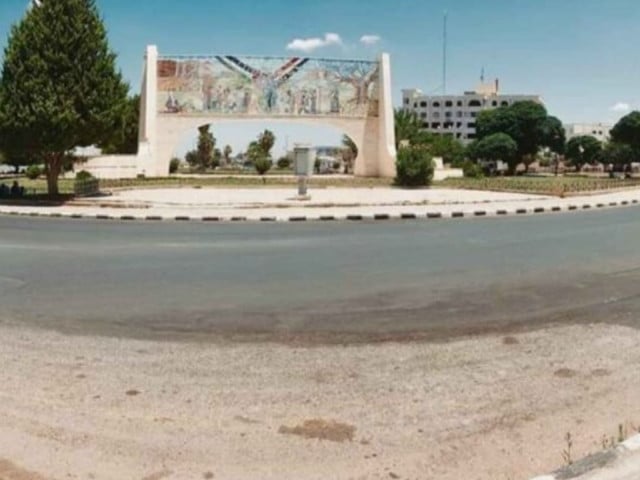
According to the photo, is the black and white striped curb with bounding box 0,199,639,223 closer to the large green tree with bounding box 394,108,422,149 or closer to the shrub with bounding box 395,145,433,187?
the shrub with bounding box 395,145,433,187

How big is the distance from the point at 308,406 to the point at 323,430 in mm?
401

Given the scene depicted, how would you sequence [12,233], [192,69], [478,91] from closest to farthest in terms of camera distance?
→ 1. [12,233]
2. [192,69]
3. [478,91]

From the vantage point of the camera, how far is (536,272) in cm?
1000

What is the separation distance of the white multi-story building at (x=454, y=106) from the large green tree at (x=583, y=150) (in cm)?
4326

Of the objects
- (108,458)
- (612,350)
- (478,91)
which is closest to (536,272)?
(612,350)

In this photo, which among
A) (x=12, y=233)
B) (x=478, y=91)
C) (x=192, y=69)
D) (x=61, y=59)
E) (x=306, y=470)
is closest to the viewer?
(x=306, y=470)

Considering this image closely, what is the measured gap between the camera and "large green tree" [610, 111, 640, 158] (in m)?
58.5

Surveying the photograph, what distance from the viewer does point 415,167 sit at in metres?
35.8

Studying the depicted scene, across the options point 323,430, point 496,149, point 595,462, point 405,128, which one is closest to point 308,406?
point 323,430

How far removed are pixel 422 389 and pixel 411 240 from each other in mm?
9569

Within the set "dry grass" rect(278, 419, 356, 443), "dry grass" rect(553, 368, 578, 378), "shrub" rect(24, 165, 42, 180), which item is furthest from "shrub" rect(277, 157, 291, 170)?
"dry grass" rect(278, 419, 356, 443)

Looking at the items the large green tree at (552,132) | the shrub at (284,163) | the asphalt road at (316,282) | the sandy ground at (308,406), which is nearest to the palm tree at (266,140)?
the shrub at (284,163)

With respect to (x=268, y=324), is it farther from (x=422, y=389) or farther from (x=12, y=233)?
(x=12, y=233)

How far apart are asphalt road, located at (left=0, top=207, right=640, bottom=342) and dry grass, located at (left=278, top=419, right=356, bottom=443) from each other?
1997mm
